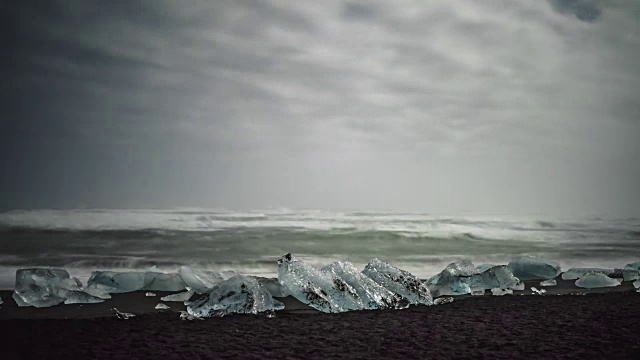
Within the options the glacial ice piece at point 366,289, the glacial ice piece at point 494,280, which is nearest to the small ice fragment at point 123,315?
the glacial ice piece at point 366,289

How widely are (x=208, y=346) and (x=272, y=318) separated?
2.15ft

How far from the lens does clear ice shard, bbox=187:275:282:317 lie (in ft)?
9.14

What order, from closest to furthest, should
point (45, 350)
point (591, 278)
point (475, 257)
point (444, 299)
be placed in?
point (45, 350), point (444, 299), point (591, 278), point (475, 257)

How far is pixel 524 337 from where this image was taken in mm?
2254

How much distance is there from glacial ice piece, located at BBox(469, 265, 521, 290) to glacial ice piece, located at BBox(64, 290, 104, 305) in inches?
105

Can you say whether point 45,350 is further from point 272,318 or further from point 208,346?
point 272,318

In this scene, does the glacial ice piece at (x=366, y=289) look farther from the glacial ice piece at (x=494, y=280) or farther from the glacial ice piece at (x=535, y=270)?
the glacial ice piece at (x=535, y=270)

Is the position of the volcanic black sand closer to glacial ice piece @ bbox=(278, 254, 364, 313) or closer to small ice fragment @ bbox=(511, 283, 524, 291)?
glacial ice piece @ bbox=(278, 254, 364, 313)

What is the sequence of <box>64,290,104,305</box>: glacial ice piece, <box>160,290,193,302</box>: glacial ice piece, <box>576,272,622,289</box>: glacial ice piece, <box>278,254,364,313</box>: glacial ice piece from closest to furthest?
<box>278,254,364,313</box>: glacial ice piece → <box>64,290,104,305</box>: glacial ice piece → <box>160,290,193,302</box>: glacial ice piece → <box>576,272,622,289</box>: glacial ice piece

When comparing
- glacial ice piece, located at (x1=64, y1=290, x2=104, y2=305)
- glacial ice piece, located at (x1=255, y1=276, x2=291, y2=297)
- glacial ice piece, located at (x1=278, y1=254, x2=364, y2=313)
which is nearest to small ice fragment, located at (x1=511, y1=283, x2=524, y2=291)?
glacial ice piece, located at (x1=278, y1=254, x2=364, y2=313)

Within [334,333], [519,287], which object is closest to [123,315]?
[334,333]

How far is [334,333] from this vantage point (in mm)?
Answer: 2340

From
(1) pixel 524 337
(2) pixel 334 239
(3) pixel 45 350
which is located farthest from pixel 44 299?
(2) pixel 334 239

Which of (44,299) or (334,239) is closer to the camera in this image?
(44,299)
